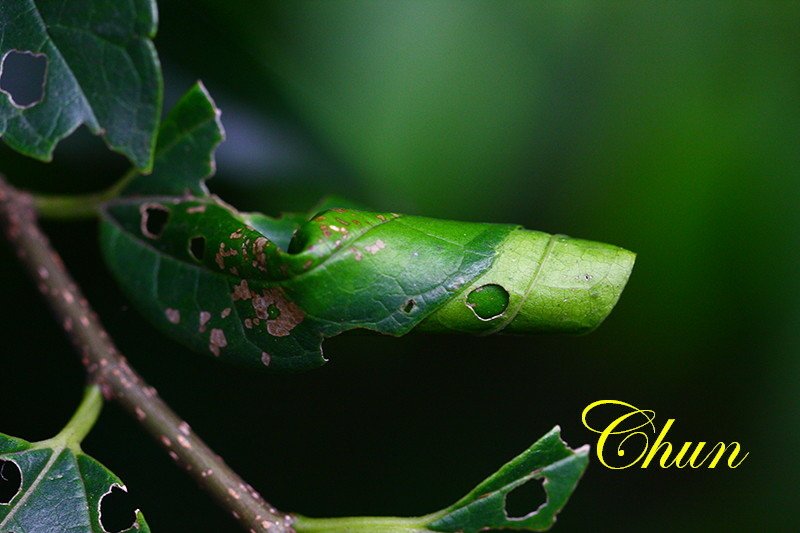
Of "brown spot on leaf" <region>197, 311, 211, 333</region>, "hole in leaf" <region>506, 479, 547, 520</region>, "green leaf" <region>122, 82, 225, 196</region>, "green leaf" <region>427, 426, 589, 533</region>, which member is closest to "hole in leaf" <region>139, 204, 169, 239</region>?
"green leaf" <region>122, 82, 225, 196</region>

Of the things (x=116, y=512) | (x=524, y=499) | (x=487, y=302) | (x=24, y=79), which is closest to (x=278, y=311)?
(x=487, y=302)

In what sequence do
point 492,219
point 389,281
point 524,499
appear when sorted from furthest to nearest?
point 492,219 < point 524,499 < point 389,281

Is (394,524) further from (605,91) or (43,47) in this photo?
(605,91)

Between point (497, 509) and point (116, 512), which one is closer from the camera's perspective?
point (497, 509)

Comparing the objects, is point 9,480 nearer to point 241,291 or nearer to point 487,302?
point 241,291

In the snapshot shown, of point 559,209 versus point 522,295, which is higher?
point 559,209

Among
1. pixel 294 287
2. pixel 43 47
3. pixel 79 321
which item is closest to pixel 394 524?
pixel 294 287
